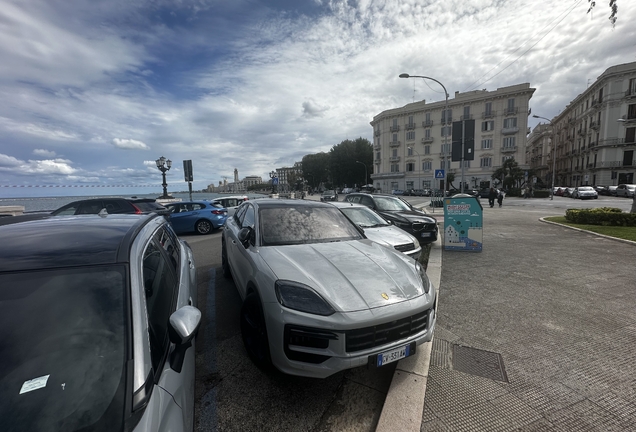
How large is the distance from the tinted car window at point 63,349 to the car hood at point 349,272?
4.43 feet

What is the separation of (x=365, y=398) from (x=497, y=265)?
497cm

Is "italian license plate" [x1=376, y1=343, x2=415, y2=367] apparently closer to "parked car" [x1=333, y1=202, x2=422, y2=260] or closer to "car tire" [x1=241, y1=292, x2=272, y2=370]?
"car tire" [x1=241, y1=292, x2=272, y2=370]

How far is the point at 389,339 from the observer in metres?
2.40

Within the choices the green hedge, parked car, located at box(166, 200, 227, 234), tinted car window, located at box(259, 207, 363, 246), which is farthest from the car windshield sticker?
the green hedge

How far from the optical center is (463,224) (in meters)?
7.54

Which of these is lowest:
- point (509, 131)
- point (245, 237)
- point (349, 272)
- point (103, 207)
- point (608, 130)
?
point (349, 272)

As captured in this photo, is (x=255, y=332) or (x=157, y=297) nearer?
(x=157, y=297)

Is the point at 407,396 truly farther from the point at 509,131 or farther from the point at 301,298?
the point at 509,131

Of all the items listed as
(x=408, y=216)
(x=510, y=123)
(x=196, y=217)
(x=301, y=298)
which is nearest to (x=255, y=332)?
(x=301, y=298)

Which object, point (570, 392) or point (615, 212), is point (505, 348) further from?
point (615, 212)

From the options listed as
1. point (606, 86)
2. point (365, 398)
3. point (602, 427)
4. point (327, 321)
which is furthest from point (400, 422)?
point (606, 86)

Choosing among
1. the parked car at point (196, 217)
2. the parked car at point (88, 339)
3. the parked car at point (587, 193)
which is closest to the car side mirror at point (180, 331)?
the parked car at point (88, 339)

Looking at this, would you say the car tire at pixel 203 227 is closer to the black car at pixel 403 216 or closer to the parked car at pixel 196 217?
the parked car at pixel 196 217

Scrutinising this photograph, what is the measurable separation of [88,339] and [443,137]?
6766 cm
